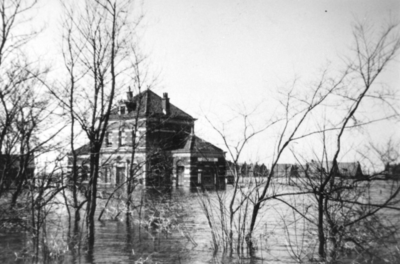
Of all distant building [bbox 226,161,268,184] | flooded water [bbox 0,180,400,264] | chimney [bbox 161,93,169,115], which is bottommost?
flooded water [bbox 0,180,400,264]

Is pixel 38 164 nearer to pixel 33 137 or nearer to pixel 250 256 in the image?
pixel 33 137

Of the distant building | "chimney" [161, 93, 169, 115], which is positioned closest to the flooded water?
the distant building

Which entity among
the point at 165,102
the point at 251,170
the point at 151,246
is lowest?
the point at 151,246

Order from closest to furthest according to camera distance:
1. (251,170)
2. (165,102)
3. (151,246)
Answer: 1. (251,170)
2. (151,246)
3. (165,102)

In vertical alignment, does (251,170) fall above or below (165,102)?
below

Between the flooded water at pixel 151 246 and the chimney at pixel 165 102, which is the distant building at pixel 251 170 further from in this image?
the chimney at pixel 165 102

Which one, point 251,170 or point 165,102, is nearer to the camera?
point 251,170

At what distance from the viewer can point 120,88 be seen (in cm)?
1351

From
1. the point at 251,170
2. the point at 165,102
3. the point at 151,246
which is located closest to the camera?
the point at 251,170

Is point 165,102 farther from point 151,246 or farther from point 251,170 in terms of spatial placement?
point 251,170

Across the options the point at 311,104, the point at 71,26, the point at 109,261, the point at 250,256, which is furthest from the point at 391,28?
the point at 71,26

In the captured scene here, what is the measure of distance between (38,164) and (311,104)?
638cm

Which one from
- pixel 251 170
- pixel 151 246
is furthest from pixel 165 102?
pixel 251 170

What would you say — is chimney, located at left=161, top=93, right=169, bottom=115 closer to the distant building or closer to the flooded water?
the flooded water
